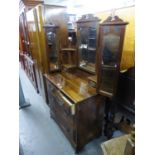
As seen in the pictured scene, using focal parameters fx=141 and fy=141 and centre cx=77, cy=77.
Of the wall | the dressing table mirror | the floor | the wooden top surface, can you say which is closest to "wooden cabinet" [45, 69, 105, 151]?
the wooden top surface

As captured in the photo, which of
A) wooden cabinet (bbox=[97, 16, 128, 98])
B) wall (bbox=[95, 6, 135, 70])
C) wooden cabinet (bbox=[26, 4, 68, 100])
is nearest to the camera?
wooden cabinet (bbox=[97, 16, 128, 98])

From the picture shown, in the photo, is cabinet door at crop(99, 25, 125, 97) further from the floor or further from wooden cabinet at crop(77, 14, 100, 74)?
the floor

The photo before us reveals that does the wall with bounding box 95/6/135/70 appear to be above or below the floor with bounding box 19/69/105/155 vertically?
above

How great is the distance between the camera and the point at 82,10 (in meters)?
3.04

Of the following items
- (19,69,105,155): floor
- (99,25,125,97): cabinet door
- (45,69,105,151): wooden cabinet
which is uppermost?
(99,25,125,97): cabinet door

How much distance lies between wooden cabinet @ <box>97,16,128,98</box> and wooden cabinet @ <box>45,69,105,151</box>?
0.19 m

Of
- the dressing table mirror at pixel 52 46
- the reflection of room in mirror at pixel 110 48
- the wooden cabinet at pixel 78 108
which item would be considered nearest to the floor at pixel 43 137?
the wooden cabinet at pixel 78 108

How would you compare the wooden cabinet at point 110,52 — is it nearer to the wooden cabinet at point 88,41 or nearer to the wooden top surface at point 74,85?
the wooden top surface at point 74,85

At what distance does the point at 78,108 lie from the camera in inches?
59.8

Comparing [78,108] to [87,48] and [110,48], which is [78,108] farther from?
[87,48]

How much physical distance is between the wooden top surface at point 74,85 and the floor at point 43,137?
0.78m

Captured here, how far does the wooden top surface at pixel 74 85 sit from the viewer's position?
62.7 inches

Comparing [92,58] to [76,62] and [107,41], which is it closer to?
[76,62]

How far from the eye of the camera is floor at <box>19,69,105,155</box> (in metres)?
1.87
